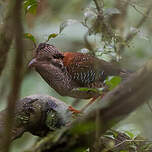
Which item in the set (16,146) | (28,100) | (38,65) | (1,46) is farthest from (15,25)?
(16,146)

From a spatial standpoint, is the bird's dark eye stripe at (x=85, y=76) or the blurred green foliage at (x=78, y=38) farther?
the bird's dark eye stripe at (x=85, y=76)

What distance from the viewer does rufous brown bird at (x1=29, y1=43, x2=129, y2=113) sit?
116 inches

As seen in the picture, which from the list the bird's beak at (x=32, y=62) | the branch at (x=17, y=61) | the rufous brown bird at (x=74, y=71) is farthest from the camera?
the rufous brown bird at (x=74, y=71)

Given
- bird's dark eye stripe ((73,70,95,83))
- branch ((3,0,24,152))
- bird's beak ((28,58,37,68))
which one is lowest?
bird's dark eye stripe ((73,70,95,83))

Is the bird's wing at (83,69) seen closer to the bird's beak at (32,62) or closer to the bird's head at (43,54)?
the bird's head at (43,54)

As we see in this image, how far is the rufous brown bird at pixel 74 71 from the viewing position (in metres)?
2.94

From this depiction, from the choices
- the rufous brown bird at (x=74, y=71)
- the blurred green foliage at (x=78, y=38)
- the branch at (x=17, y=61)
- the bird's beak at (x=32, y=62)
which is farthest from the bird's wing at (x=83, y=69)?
the branch at (x=17, y=61)

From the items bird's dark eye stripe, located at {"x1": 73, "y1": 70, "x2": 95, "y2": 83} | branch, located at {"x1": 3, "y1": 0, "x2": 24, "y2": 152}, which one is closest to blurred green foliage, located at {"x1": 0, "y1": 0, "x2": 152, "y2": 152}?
bird's dark eye stripe, located at {"x1": 73, "y1": 70, "x2": 95, "y2": 83}

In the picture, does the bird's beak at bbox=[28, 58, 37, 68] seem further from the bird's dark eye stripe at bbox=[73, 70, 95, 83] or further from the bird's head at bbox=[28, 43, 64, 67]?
the bird's dark eye stripe at bbox=[73, 70, 95, 83]

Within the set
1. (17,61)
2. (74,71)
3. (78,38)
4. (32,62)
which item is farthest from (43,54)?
(78,38)

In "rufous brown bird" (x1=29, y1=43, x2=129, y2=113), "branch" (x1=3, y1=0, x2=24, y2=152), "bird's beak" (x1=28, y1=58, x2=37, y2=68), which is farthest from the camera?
"rufous brown bird" (x1=29, y1=43, x2=129, y2=113)

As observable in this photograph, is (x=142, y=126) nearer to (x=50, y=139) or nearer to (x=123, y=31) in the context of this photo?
(x=123, y=31)

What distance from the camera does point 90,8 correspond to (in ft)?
10.6

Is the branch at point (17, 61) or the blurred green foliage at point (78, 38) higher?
the branch at point (17, 61)
